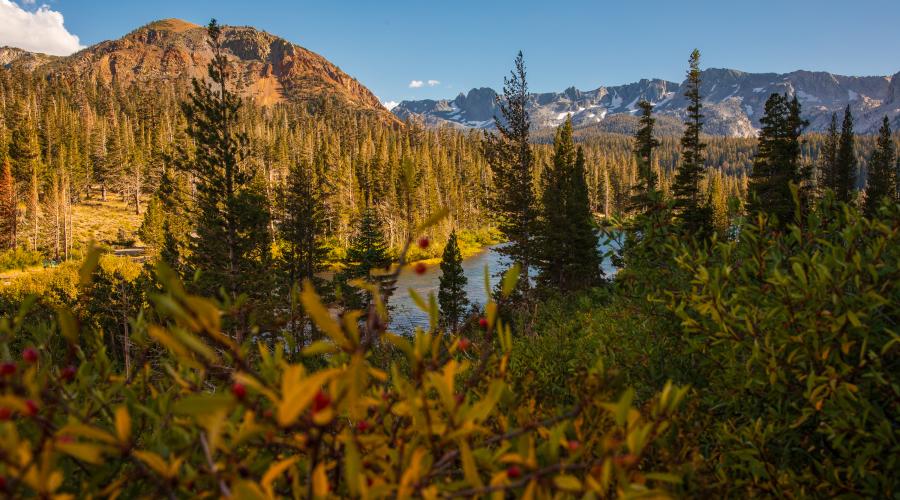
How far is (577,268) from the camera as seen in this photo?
27.1 meters

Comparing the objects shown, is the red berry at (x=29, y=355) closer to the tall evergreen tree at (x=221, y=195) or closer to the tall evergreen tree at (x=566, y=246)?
the tall evergreen tree at (x=221, y=195)

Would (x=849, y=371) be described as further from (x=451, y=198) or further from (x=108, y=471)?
(x=451, y=198)

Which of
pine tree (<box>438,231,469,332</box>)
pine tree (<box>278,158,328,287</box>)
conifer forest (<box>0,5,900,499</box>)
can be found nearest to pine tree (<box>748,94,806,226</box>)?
pine tree (<box>438,231,469,332</box>)

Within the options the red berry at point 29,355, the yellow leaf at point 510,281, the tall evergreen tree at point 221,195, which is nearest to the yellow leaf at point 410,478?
the yellow leaf at point 510,281

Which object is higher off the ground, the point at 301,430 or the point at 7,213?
the point at 301,430

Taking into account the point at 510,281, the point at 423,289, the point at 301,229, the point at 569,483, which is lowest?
the point at 423,289

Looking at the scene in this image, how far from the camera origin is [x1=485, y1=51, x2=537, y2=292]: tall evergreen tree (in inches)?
888

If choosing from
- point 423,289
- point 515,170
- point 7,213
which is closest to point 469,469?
point 515,170

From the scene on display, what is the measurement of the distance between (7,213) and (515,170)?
48.1m

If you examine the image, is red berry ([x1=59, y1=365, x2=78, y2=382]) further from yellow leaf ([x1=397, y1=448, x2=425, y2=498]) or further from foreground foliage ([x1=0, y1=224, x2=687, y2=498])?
yellow leaf ([x1=397, y1=448, x2=425, y2=498])

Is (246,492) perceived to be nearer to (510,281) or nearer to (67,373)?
(510,281)

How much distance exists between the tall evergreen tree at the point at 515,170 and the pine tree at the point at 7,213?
4659cm

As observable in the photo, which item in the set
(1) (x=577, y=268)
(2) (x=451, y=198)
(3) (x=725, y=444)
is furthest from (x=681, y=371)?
(2) (x=451, y=198)

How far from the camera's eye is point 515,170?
24.6 m
